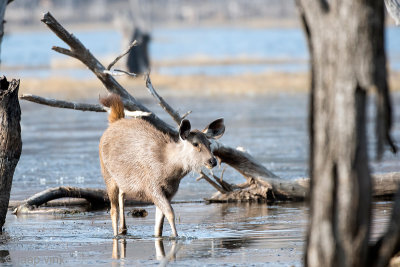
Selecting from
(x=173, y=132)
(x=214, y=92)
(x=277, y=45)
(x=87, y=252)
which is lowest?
(x=87, y=252)

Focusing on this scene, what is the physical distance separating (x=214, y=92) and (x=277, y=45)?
1576 inches

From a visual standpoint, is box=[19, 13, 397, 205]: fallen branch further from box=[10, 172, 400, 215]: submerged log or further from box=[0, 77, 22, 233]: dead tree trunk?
box=[0, 77, 22, 233]: dead tree trunk

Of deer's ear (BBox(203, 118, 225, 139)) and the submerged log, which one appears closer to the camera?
deer's ear (BBox(203, 118, 225, 139))

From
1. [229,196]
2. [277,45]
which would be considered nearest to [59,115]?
[229,196]

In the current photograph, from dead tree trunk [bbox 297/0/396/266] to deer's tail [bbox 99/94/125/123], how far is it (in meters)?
5.04

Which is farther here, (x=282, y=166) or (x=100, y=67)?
(x=282, y=166)


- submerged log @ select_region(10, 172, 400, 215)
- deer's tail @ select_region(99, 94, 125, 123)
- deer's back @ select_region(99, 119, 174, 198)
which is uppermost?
deer's tail @ select_region(99, 94, 125, 123)

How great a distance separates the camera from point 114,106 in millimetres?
10859

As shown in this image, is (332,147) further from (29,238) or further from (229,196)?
(229,196)

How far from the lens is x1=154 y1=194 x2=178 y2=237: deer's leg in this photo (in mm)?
9578

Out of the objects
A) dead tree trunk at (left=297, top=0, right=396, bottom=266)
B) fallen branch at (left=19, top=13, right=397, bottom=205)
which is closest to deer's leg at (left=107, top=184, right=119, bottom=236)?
fallen branch at (left=19, top=13, right=397, bottom=205)

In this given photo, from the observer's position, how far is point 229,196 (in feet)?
41.6

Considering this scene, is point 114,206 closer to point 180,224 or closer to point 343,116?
point 180,224

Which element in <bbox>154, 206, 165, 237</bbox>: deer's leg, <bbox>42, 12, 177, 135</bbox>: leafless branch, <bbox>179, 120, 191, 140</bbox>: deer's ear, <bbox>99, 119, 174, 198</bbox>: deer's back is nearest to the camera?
<bbox>179, 120, 191, 140</bbox>: deer's ear
